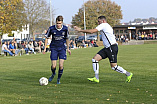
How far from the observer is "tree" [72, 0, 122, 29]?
77250 millimetres

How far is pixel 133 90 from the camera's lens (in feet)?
27.1

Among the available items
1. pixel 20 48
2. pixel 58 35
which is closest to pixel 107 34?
pixel 58 35

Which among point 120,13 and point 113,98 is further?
point 120,13

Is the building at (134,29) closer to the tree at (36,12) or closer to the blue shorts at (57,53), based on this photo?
the tree at (36,12)

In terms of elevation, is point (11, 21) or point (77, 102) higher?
point (11, 21)

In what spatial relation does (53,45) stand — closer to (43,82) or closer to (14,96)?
(43,82)

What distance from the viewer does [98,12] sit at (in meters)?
79.4

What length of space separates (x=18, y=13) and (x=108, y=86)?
189 feet

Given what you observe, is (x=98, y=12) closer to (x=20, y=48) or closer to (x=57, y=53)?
(x=20, y=48)

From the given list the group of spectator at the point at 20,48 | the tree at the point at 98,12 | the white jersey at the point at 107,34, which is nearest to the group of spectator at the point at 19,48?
the group of spectator at the point at 20,48

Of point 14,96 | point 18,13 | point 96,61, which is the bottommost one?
point 14,96

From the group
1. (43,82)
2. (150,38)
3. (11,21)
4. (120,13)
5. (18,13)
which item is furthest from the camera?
(120,13)

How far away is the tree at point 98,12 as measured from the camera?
77.2m

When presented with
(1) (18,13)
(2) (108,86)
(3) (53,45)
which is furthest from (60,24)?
(1) (18,13)
